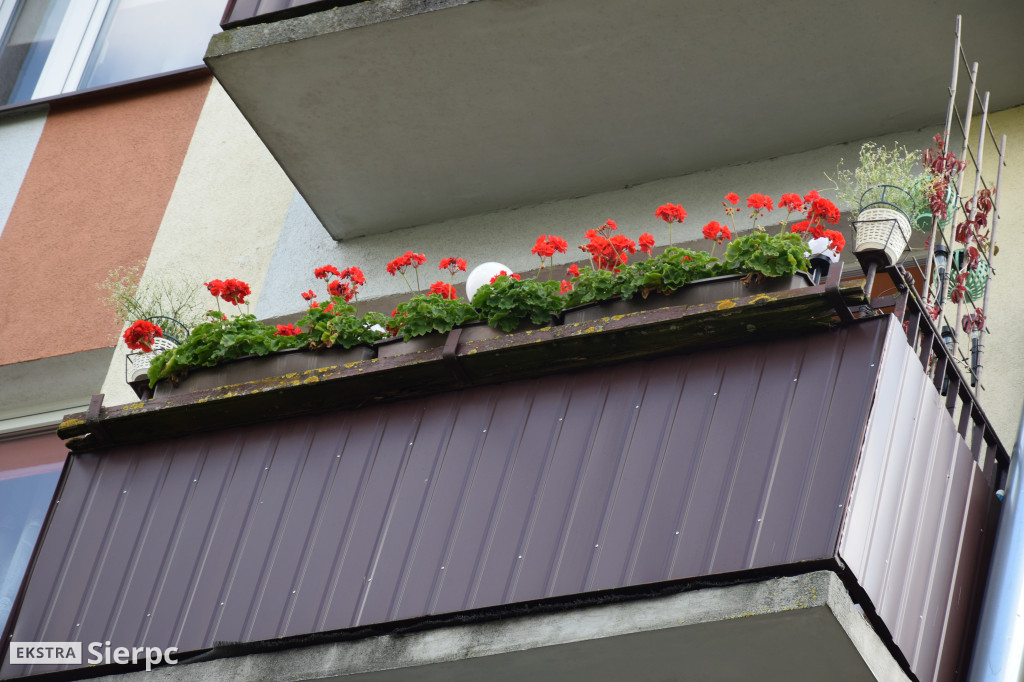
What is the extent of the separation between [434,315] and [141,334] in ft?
6.44

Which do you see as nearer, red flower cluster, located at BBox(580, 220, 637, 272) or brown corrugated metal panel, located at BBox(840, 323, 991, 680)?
brown corrugated metal panel, located at BBox(840, 323, 991, 680)

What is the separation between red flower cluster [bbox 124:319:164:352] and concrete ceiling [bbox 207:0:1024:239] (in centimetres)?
145

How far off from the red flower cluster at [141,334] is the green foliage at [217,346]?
2.62 ft

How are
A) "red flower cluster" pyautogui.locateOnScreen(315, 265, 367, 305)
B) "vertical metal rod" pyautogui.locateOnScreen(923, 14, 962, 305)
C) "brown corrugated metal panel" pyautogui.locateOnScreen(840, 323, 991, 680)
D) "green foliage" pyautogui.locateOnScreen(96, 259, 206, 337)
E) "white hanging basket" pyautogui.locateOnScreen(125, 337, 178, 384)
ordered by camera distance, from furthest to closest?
"green foliage" pyautogui.locateOnScreen(96, 259, 206, 337) → "white hanging basket" pyautogui.locateOnScreen(125, 337, 178, 384) → "red flower cluster" pyautogui.locateOnScreen(315, 265, 367, 305) → "vertical metal rod" pyautogui.locateOnScreen(923, 14, 962, 305) → "brown corrugated metal panel" pyautogui.locateOnScreen(840, 323, 991, 680)

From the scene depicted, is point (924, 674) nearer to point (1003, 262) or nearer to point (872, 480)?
point (872, 480)

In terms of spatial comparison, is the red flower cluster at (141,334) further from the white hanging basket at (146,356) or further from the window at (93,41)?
the window at (93,41)

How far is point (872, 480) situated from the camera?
427 cm

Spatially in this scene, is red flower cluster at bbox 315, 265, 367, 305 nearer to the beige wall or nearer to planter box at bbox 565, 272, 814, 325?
the beige wall

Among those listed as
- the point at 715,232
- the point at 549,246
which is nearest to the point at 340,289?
the point at 549,246

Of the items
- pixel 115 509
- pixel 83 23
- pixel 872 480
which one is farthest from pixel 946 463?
pixel 83 23

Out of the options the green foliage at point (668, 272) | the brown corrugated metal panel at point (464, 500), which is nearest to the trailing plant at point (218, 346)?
the brown corrugated metal panel at point (464, 500)

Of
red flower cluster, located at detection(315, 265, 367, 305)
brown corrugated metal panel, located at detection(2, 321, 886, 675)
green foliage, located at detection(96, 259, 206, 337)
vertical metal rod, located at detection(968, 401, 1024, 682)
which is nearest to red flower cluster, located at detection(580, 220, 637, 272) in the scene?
brown corrugated metal panel, located at detection(2, 321, 886, 675)

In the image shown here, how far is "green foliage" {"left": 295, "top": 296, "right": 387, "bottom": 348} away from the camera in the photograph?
18.6 ft

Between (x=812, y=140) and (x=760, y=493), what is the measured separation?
11.4ft
